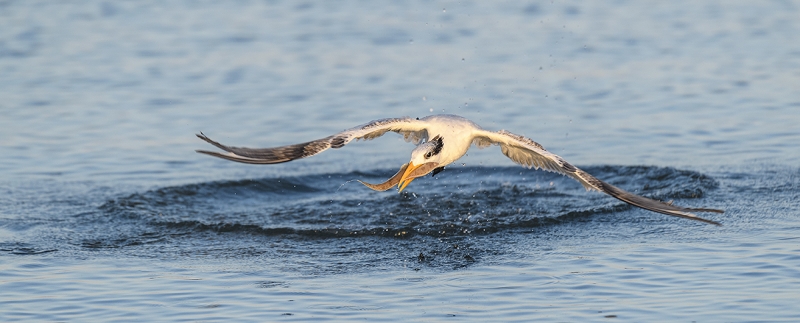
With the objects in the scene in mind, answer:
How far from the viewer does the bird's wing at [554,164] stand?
8758 mm

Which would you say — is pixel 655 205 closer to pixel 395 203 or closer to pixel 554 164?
pixel 554 164

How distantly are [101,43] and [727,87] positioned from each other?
12.6m

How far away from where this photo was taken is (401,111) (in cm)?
1769

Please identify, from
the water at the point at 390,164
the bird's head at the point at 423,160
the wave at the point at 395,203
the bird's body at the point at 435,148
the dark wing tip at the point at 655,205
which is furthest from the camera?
the wave at the point at 395,203

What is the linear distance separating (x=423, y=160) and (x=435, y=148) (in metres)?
0.22

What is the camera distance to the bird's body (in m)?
9.21

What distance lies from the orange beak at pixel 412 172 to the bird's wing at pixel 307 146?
521 millimetres

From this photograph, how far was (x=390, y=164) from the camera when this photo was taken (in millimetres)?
15469

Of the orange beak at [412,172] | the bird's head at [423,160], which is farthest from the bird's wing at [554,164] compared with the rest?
the orange beak at [412,172]

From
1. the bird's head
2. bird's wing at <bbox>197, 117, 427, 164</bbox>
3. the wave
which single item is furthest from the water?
bird's wing at <bbox>197, 117, 427, 164</bbox>

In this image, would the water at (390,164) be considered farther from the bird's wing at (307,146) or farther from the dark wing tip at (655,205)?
the bird's wing at (307,146)

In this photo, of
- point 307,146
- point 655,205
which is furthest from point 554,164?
point 307,146

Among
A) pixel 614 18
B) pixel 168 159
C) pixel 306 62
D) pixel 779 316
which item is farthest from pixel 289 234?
pixel 614 18

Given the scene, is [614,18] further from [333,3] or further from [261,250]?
[261,250]
